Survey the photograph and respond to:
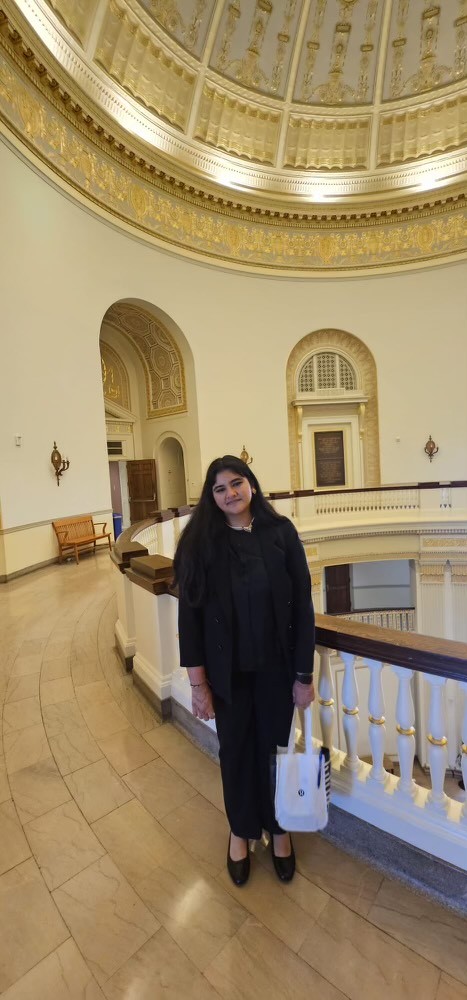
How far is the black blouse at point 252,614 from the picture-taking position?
1.59 metres

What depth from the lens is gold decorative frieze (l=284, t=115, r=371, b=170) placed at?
1273 centimetres

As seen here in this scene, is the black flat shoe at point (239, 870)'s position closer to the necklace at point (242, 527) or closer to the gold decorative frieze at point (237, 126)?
the necklace at point (242, 527)

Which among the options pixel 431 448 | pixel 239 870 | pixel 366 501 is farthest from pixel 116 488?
pixel 239 870

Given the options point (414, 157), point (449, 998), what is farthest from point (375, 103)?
point (449, 998)

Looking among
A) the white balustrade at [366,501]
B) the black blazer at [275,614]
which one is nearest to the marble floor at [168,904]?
the black blazer at [275,614]

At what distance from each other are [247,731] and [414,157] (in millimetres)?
16906

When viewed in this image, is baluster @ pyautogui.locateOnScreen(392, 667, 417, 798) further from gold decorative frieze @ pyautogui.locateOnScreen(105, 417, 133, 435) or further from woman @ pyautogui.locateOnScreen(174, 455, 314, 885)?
gold decorative frieze @ pyautogui.locateOnScreen(105, 417, 133, 435)

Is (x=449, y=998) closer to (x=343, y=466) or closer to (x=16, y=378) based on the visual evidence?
(x=16, y=378)

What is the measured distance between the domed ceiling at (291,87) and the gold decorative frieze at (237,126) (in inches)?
1.2

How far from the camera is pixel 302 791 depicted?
5.14 ft

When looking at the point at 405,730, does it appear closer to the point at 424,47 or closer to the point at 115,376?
the point at 115,376

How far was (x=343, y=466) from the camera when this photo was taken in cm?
1414

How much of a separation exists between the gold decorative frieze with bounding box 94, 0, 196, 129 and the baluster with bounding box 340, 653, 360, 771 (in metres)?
12.9

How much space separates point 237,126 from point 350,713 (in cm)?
1559
